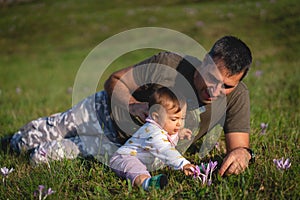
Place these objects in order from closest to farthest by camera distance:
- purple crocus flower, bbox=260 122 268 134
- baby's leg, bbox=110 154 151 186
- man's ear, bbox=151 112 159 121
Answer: baby's leg, bbox=110 154 151 186 < man's ear, bbox=151 112 159 121 < purple crocus flower, bbox=260 122 268 134

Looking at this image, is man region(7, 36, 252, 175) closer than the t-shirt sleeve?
Result: Yes

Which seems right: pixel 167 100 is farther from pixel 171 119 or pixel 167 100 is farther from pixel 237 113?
pixel 237 113

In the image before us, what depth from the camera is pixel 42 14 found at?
80.6 ft

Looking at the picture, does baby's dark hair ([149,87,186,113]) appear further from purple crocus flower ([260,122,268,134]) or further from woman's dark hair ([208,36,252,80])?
purple crocus flower ([260,122,268,134])

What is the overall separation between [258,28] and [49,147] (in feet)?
42.6

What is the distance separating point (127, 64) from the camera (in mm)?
13375

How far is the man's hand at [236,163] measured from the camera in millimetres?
3214

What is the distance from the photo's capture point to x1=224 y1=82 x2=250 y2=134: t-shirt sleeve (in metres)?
3.94

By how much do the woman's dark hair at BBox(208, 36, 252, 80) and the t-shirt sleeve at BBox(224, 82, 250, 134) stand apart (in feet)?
1.31

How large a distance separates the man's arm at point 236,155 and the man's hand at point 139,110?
950mm

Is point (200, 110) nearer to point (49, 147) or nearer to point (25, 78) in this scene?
point (49, 147)

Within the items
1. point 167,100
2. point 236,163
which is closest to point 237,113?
point 236,163

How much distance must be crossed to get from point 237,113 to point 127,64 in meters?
9.69

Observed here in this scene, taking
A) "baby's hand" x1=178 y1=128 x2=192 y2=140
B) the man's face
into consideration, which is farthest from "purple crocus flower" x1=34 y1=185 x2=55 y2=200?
the man's face
